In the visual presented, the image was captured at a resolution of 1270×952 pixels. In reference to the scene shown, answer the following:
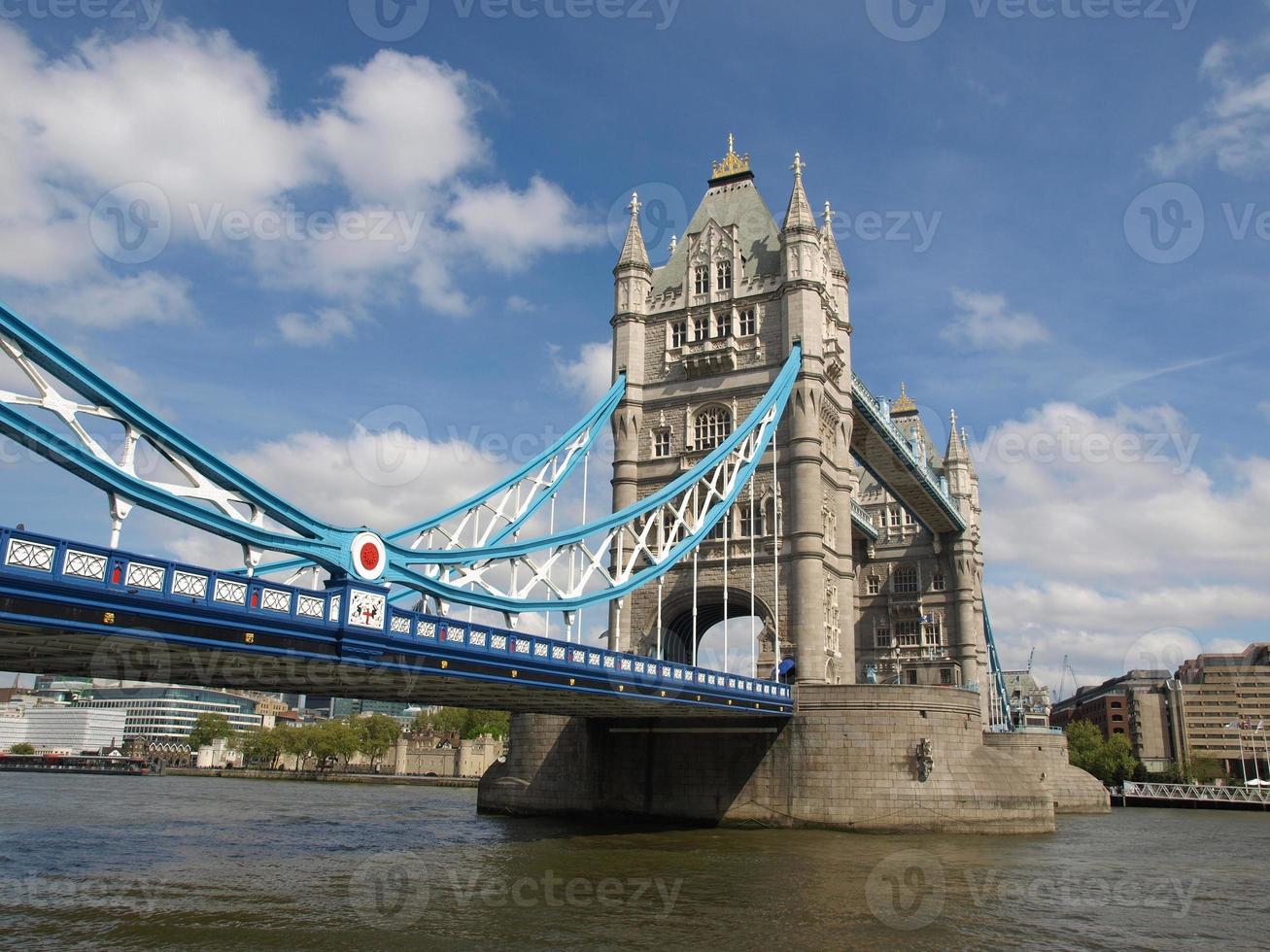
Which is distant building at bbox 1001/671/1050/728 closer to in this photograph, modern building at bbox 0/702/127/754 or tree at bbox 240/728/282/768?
tree at bbox 240/728/282/768

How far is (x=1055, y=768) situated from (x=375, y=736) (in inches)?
3072

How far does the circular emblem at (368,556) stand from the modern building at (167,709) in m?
157

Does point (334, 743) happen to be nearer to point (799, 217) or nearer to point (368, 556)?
point (799, 217)

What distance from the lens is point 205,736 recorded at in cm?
13150

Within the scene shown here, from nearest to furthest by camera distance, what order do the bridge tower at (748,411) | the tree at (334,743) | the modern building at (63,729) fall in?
the bridge tower at (748,411)
the tree at (334,743)
the modern building at (63,729)

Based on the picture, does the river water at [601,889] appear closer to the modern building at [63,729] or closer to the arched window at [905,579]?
the arched window at [905,579]

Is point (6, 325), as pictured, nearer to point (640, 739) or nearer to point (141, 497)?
point (141, 497)

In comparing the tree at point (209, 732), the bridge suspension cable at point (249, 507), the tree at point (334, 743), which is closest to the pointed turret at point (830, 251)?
the bridge suspension cable at point (249, 507)

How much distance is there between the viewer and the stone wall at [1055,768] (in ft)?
169

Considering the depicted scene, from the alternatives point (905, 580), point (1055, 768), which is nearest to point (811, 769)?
point (1055, 768)

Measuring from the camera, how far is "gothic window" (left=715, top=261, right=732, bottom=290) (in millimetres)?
47938

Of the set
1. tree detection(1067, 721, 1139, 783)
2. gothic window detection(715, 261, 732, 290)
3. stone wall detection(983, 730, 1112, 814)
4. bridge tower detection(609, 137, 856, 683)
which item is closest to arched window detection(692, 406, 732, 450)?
bridge tower detection(609, 137, 856, 683)

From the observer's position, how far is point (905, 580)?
72.1 meters

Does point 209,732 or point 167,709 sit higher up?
point 167,709
